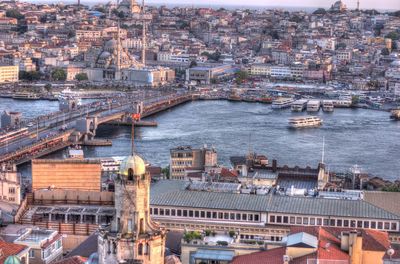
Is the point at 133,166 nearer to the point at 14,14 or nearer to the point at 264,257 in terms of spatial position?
the point at 264,257

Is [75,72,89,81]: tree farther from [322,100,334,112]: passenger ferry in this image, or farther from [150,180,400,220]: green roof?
[150,180,400,220]: green roof

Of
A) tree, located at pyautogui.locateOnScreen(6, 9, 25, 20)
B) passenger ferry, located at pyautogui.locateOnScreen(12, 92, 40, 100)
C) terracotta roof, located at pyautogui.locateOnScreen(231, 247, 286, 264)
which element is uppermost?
terracotta roof, located at pyautogui.locateOnScreen(231, 247, 286, 264)

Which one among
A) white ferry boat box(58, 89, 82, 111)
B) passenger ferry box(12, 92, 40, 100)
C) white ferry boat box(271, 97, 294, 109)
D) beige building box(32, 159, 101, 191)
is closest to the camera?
beige building box(32, 159, 101, 191)

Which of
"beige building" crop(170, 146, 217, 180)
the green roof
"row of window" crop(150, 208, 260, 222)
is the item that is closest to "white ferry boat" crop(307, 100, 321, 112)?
"beige building" crop(170, 146, 217, 180)

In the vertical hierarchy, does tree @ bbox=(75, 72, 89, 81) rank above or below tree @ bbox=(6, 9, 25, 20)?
below

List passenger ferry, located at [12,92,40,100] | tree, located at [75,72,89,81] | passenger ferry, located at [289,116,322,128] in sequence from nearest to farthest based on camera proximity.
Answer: passenger ferry, located at [289,116,322,128] → passenger ferry, located at [12,92,40,100] → tree, located at [75,72,89,81]

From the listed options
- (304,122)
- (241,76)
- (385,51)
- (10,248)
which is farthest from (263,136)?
(385,51)

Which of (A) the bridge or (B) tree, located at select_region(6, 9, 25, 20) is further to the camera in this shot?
(B) tree, located at select_region(6, 9, 25, 20)
